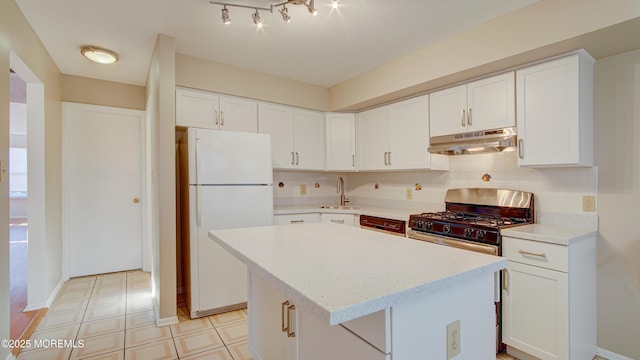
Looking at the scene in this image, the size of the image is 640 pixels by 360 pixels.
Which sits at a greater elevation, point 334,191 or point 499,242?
point 334,191

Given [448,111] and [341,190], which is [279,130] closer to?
[341,190]

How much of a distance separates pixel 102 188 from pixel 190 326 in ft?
7.85

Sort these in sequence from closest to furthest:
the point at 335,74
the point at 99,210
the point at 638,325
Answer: the point at 638,325, the point at 335,74, the point at 99,210

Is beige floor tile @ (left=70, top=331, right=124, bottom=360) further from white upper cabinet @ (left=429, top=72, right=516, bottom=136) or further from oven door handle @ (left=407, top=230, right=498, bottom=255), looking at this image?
white upper cabinet @ (left=429, top=72, right=516, bottom=136)

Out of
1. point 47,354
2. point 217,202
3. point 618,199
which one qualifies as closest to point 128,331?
point 47,354

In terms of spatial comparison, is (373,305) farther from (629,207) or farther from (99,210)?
(99,210)

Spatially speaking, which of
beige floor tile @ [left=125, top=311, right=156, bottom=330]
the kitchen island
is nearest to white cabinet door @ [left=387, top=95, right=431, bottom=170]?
the kitchen island

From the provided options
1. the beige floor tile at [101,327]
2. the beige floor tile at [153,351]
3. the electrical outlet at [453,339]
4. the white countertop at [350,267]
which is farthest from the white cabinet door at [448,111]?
the beige floor tile at [101,327]

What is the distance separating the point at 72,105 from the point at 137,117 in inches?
26.1

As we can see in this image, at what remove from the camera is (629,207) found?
6.80 ft

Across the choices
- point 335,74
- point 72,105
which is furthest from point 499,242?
point 72,105

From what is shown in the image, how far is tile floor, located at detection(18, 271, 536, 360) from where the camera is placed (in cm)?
217

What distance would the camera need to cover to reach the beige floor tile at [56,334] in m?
2.36

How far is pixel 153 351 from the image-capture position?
2203 millimetres
